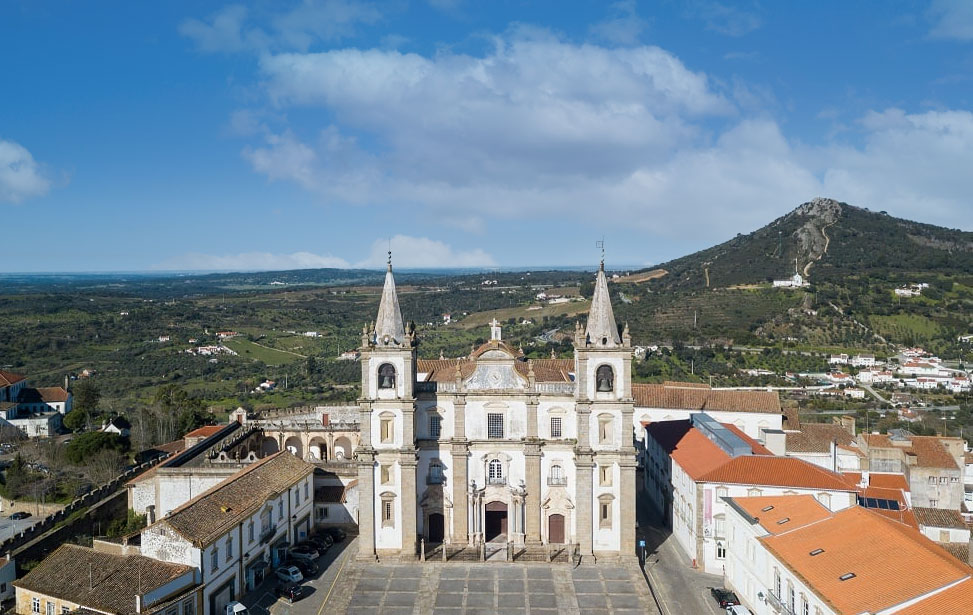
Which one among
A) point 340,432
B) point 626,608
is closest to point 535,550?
point 626,608

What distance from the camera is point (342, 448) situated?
54688mm

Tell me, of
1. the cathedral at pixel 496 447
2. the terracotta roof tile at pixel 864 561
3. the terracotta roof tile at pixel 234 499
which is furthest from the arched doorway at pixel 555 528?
the terracotta roof tile at pixel 234 499

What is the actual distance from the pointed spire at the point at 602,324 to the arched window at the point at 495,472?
8.51 m

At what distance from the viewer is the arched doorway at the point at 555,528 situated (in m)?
39.4

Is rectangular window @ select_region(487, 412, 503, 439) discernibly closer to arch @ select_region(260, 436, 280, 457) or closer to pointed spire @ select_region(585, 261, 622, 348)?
pointed spire @ select_region(585, 261, 622, 348)

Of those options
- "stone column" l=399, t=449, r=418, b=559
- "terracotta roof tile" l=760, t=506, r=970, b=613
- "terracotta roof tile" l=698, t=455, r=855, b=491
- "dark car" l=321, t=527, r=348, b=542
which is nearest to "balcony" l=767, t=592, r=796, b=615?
"terracotta roof tile" l=760, t=506, r=970, b=613

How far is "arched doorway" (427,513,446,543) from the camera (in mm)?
39969

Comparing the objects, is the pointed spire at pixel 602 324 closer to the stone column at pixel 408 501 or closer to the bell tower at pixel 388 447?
the bell tower at pixel 388 447

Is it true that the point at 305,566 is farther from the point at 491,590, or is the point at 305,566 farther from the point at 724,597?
the point at 724,597

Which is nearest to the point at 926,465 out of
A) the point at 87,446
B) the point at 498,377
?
the point at 498,377

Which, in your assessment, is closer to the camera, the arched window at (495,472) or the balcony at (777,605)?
Answer: the balcony at (777,605)

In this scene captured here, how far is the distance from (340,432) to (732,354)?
56.8 metres

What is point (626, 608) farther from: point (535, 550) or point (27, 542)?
point (27, 542)

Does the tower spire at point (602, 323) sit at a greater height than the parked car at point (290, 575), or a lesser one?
greater
